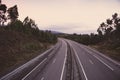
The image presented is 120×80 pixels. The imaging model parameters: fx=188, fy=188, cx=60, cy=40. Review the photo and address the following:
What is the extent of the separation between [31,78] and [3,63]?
1270cm

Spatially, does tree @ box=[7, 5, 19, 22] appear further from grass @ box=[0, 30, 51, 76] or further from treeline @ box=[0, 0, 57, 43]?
grass @ box=[0, 30, 51, 76]

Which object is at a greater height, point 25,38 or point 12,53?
point 25,38

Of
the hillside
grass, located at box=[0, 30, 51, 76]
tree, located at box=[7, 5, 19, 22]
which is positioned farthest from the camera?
tree, located at box=[7, 5, 19, 22]

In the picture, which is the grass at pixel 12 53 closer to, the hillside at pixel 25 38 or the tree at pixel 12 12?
the hillside at pixel 25 38

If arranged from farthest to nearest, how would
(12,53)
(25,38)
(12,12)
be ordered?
(12,12) < (25,38) < (12,53)

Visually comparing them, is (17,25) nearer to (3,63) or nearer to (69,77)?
(3,63)

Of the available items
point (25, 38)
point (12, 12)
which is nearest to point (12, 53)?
point (25, 38)

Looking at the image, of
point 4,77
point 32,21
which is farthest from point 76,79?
point 32,21

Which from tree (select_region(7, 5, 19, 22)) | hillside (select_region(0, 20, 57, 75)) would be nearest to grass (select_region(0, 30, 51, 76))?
hillside (select_region(0, 20, 57, 75))

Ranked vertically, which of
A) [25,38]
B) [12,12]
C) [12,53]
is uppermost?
[12,12]

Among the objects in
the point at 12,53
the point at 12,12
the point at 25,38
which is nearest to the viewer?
the point at 12,53

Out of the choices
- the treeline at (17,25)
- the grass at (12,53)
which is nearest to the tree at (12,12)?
the treeline at (17,25)

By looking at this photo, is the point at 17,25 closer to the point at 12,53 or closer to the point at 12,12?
the point at 12,12

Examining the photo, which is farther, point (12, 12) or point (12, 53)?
point (12, 12)
